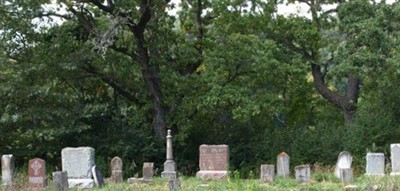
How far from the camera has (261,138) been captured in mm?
22531

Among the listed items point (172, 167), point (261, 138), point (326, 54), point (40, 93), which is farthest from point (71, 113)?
point (326, 54)

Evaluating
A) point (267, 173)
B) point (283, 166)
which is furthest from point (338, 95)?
point (267, 173)

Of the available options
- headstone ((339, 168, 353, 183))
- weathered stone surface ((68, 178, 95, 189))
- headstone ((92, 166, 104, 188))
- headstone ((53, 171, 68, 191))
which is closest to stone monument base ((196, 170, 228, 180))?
headstone ((92, 166, 104, 188))

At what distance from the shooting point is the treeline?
19516mm

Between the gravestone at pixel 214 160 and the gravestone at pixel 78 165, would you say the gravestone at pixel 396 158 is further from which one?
the gravestone at pixel 78 165

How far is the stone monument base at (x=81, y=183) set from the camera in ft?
49.2

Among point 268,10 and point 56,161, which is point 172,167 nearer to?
point 56,161

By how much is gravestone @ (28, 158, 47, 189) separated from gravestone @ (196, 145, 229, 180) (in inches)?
155

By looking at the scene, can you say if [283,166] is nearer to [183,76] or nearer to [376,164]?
[376,164]

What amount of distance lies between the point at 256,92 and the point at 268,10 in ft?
12.5

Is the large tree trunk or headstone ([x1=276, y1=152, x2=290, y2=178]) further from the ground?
the large tree trunk

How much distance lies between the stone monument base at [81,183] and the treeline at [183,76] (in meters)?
4.16

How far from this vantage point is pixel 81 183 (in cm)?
1515

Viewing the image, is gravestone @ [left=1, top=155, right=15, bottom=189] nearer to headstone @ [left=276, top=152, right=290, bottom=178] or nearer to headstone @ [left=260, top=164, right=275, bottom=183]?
headstone @ [left=260, top=164, right=275, bottom=183]
